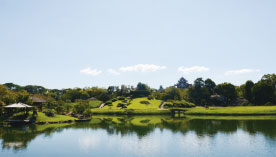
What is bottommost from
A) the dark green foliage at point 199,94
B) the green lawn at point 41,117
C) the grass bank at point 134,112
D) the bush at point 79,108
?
the grass bank at point 134,112

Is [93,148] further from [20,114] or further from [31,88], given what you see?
[31,88]

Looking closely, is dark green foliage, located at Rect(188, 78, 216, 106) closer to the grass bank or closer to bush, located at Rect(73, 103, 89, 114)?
the grass bank

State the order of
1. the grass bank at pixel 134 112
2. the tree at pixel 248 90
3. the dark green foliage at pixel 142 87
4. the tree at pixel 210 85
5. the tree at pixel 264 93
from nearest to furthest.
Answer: the grass bank at pixel 134 112, the tree at pixel 264 93, the tree at pixel 248 90, the tree at pixel 210 85, the dark green foliage at pixel 142 87

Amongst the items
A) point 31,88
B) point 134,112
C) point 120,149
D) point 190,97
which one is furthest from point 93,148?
point 31,88

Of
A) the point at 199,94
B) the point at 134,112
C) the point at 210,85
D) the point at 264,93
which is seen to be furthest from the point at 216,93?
the point at 134,112

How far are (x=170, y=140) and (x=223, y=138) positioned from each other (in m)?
9.01

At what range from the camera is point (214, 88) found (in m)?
118

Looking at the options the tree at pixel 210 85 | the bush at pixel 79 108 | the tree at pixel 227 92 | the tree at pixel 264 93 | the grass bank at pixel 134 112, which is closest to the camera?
the bush at pixel 79 108

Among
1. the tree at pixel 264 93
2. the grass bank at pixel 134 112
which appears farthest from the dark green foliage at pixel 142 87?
the tree at pixel 264 93

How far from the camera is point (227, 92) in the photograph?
112250 mm

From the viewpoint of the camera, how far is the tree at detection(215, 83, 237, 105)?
112 m

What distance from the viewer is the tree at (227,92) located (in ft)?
367

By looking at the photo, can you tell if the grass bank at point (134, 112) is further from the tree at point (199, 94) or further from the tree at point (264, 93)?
the tree at point (264, 93)

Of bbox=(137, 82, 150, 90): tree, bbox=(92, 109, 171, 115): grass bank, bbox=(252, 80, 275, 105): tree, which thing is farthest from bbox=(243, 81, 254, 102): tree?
bbox=(137, 82, 150, 90): tree
